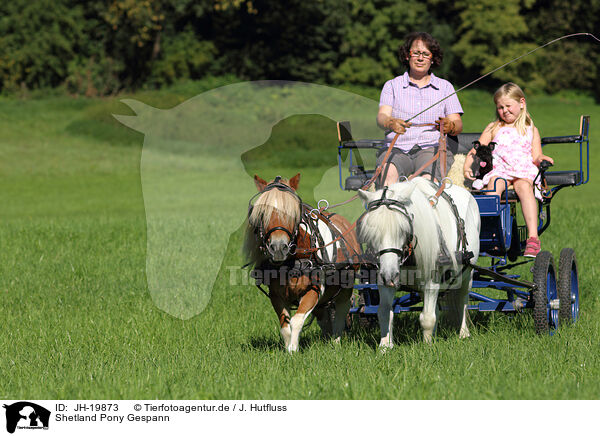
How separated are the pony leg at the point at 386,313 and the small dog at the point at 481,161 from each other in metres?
1.90

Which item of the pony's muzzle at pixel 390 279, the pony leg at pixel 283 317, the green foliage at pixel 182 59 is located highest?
the green foliage at pixel 182 59

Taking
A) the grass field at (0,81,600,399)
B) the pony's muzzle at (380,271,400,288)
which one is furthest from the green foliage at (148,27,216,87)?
the pony's muzzle at (380,271,400,288)

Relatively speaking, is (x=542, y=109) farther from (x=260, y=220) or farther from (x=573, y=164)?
(x=260, y=220)

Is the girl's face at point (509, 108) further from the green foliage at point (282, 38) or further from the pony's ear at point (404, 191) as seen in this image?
the green foliage at point (282, 38)

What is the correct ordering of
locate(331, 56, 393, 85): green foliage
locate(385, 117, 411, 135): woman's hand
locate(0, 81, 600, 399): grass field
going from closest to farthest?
1. locate(0, 81, 600, 399): grass field
2. locate(385, 117, 411, 135): woman's hand
3. locate(331, 56, 393, 85): green foliage

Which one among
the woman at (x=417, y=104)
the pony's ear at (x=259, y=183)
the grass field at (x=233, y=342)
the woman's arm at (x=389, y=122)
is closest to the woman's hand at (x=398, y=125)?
the woman's arm at (x=389, y=122)

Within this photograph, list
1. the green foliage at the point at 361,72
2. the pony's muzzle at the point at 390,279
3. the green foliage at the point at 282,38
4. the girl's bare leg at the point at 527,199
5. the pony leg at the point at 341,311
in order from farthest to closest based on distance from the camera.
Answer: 1. the green foliage at the point at 282,38
2. the green foliage at the point at 361,72
3. the girl's bare leg at the point at 527,199
4. the pony leg at the point at 341,311
5. the pony's muzzle at the point at 390,279

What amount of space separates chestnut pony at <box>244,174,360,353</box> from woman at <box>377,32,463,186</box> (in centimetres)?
95

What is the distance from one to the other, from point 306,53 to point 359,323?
4524 cm

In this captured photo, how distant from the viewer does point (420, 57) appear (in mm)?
7730

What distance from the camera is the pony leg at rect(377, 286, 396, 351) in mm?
6734

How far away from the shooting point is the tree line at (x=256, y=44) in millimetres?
51906
